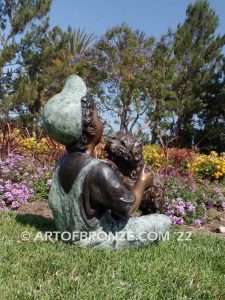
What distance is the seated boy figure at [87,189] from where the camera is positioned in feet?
11.7

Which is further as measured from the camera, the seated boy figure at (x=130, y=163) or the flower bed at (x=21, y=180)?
the flower bed at (x=21, y=180)

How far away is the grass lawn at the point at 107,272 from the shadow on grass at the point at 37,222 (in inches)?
17.9

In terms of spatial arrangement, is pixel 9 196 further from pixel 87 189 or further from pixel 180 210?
pixel 87 189

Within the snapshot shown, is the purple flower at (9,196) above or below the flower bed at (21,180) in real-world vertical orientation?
below

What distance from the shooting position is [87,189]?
143 inches

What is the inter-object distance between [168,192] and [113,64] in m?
12.8

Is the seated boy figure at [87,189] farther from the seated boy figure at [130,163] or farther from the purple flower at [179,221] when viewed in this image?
the purple flower at [179,221]

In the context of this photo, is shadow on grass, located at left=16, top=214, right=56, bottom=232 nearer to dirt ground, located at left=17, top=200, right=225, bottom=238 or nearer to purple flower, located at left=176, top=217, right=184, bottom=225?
dirt ground, located at left=17, top=200, right=225, bottom=238

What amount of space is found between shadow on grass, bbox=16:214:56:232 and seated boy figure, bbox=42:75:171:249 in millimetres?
667

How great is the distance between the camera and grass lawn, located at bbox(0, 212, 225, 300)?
9.48 ft

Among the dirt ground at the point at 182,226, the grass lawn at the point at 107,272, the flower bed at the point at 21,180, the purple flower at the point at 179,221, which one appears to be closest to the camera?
the grass lawn at the point at 107,272

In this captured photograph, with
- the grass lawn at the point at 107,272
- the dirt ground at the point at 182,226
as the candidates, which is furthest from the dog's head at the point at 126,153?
the dirt ground at the point at 182,226

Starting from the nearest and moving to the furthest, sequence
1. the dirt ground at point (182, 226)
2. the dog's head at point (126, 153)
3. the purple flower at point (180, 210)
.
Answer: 1. the dog's head at point (126, 153)
2. the dirt ground at point (182, 226)
3. the purple flower at point (180, 210)

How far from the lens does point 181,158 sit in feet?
30.6
